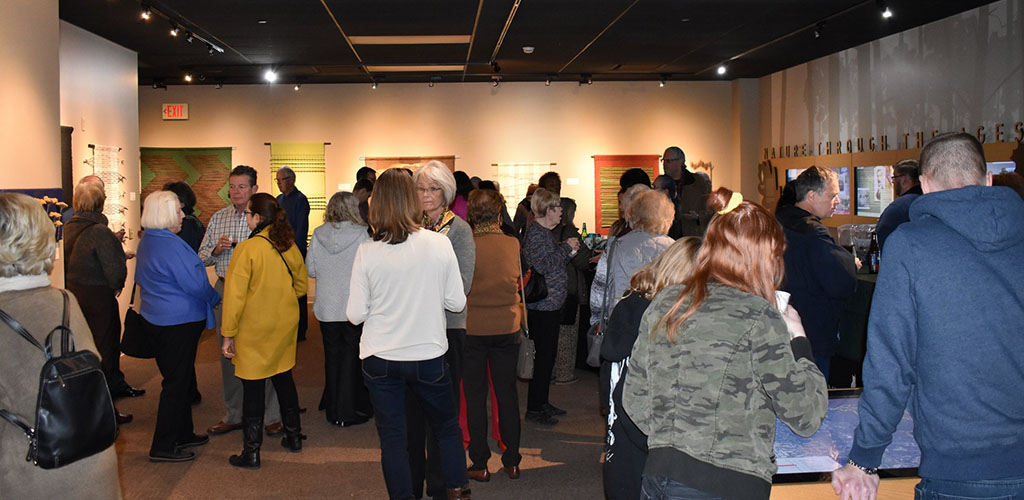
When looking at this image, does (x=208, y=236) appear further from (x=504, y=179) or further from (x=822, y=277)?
(x=504, y=179)

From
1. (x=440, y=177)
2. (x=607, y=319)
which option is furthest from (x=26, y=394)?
(x=607, y=319)

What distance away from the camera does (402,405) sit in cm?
358

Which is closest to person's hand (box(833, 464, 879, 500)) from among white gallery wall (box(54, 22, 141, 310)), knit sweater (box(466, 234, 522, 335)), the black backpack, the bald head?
the bald head

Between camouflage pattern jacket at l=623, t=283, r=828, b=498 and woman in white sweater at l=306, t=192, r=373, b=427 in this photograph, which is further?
woman in white sweater at l=306, t=192, r=373, b=427

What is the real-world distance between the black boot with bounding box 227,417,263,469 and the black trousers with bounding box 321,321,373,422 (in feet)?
2.72

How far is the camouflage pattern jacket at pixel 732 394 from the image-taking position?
6.68 ft

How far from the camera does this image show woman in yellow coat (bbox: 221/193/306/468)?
4.57 m

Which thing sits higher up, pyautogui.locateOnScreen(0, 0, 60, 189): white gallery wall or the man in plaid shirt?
pyautogui.locateOnScreen(0, 0, 60, 189): white gallery wall

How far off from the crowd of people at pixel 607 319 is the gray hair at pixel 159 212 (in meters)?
0.01

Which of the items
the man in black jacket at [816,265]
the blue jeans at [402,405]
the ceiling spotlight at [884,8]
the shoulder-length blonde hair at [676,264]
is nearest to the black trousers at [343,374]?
the blue jeans at [402,405]

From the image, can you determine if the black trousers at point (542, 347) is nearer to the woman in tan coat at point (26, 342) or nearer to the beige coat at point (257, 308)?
the beige coat at point (257, 308)

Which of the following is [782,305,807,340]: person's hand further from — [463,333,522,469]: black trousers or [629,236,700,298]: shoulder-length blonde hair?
[463,333,522,469]: black trousers

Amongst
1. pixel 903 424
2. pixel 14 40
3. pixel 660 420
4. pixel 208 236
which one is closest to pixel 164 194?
pixel 208 236

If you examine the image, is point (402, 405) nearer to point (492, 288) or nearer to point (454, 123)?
point (492, 288)
